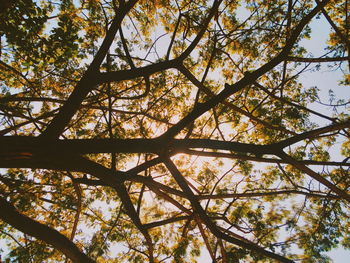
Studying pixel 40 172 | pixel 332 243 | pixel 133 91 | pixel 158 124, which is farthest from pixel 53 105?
pixel 332 243

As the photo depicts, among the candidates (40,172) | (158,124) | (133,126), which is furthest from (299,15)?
(40,172)

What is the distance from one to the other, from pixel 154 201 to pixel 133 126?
226cm

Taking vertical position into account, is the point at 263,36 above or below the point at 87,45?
below

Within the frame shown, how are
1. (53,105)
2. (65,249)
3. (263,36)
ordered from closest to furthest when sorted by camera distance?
(65,249), (263,36), (53,105)

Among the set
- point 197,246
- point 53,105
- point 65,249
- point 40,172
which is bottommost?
point 65,249

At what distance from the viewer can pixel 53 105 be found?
6.89 meters

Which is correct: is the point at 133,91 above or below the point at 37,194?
above

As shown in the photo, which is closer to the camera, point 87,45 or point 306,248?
point 306,248

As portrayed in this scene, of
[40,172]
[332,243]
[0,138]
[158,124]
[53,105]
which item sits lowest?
[332,243]

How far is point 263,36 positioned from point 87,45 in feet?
15.1

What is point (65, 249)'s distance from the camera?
2.77 meters

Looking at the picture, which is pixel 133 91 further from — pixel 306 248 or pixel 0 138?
pixel 306 248

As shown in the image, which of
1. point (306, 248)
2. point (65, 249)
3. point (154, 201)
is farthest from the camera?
point (154, 201)

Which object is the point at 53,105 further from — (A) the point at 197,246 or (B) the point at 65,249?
(A) the point at 197,246
